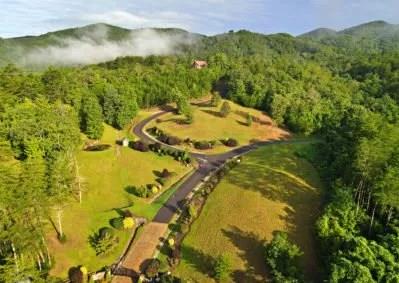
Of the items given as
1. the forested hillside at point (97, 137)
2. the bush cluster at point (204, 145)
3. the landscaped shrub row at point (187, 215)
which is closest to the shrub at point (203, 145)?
the bush cluster at point (204, 145)

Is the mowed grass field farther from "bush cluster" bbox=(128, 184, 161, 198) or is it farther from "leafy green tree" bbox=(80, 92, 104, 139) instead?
"leafy green tree" bbox=(80, 92, 104, 139)

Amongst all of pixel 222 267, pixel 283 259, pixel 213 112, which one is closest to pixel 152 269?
pixel 222 267

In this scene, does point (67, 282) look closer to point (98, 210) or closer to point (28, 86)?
point (98, 210)

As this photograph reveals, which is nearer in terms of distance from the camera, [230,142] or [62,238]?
[62,238]

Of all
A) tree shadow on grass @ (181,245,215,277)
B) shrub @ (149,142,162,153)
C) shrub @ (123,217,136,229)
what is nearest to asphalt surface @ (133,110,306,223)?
shrub @ (123,217,136,229)

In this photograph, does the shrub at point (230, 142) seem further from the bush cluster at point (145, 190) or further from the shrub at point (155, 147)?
the bush cluster at point (145, 190)

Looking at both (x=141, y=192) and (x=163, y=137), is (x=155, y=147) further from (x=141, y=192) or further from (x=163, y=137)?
(x=141, y=192)

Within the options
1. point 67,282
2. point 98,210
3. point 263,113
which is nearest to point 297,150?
point 263,113
